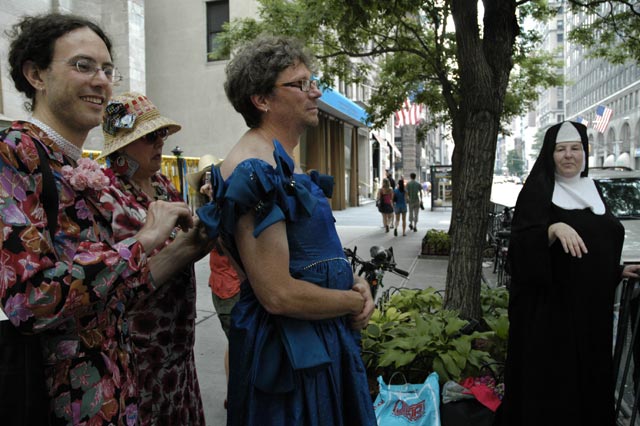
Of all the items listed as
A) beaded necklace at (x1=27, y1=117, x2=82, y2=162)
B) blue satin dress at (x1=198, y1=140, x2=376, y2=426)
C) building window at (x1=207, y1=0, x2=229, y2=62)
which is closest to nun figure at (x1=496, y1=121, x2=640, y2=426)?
blue satin dress at (x1=198, y1=140, x2=376, y2=426)

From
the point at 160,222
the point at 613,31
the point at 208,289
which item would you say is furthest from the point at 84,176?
the point at 613,31

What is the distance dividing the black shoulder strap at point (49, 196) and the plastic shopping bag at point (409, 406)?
7.79 feet

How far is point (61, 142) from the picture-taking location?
154 cm

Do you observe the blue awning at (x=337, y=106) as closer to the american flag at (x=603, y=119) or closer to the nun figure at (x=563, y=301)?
the nun figure at (x=563, y=301)

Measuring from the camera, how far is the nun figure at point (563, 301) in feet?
9.40

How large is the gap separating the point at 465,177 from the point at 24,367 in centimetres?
409

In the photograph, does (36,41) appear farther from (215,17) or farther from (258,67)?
(215,17)

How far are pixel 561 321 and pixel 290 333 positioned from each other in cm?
200

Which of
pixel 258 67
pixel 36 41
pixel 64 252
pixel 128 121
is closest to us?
pixel 64 252

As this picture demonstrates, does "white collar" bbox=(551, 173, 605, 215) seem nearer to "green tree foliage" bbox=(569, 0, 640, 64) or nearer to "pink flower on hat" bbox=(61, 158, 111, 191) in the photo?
"pink flower on hat" bbox=(61, 158, 111, 191)

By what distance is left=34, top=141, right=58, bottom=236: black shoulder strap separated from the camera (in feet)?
4.38

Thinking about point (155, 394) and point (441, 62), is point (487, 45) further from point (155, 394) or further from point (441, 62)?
point (441, 62)

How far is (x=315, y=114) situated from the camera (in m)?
1.86

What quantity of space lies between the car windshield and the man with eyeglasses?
8.18 meters
